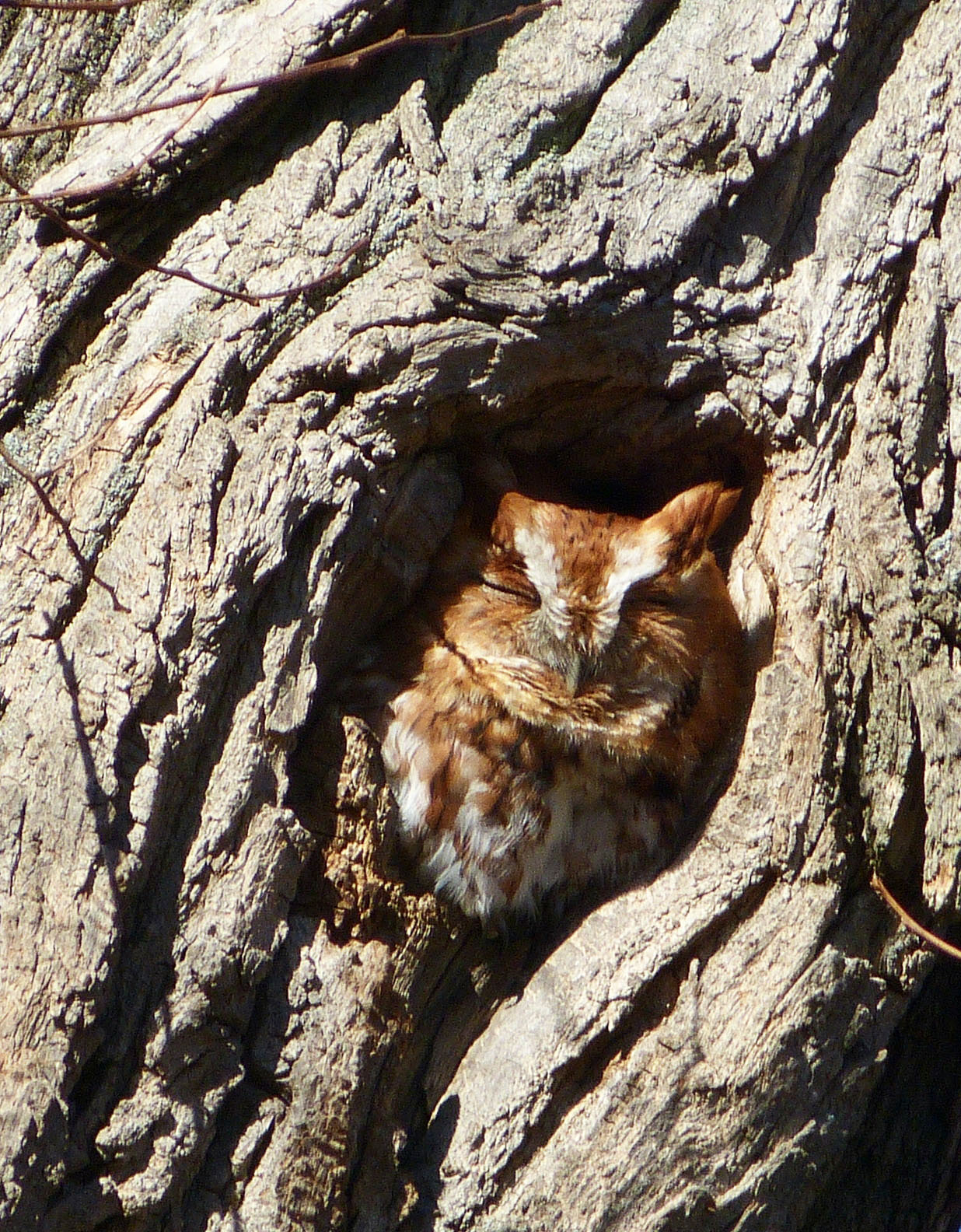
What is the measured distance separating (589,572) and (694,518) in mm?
229

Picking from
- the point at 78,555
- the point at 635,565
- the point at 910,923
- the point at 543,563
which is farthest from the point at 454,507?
the point at 910,923

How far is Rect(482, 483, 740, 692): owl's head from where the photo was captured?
2322 mm

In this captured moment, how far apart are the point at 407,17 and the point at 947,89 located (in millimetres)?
997

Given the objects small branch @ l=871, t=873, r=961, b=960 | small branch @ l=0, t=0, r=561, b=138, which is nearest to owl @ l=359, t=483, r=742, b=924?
small branch @ l=871, t=873, r=961, b=960

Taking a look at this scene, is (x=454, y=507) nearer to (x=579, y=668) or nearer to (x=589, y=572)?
(x=589, y=572)

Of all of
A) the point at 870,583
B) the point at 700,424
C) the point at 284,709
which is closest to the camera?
the point at 284,709

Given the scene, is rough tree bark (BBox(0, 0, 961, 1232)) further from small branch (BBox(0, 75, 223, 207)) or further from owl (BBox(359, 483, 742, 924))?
owl (BBox(359, 483, 742, 924))

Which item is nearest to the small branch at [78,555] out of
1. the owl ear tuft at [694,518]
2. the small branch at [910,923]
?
the owl ear tuft at [694,518]

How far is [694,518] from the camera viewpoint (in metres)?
2.34

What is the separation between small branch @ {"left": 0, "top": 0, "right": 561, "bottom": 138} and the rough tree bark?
0.11ft

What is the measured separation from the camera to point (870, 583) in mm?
2143

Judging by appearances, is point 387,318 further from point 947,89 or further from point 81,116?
point 947,89

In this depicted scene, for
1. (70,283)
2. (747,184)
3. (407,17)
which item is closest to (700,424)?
(747,184)

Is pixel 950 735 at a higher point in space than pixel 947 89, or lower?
lower
